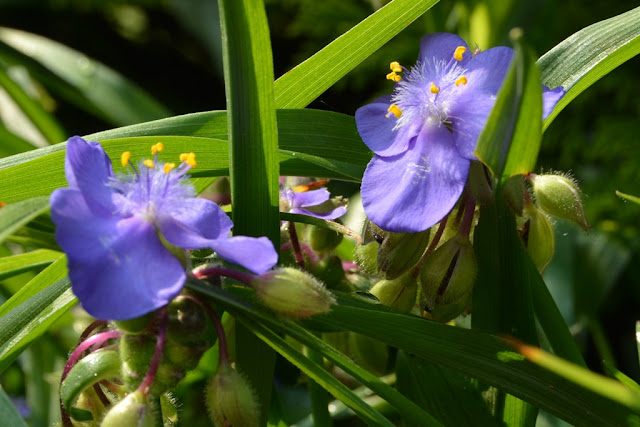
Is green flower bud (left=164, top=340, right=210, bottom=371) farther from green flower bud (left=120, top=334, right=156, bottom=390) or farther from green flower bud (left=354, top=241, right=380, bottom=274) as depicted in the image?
green flower bud (left=354, top=241, right=380, bottom=274)

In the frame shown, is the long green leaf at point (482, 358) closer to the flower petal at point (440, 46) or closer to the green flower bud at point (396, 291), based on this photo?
the green flower bud at point (396, 291)

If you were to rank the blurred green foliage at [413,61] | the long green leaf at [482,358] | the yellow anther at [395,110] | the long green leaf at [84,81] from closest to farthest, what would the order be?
the long green leaf at [482,358] < the yellow anther at [395,110] < the blurred green foliage at [413,61] < the long green leaf at [84,81]

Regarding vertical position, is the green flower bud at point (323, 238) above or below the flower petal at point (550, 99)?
below

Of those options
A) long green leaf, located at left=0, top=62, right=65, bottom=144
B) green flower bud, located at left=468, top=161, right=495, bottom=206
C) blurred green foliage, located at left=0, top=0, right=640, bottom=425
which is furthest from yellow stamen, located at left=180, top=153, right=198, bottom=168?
long green leaf, located at left=0, top=62, right=65, bottom=144

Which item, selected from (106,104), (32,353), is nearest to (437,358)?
(32,353)

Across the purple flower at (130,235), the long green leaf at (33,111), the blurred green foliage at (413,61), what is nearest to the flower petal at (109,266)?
the purple flower at (130,235)
